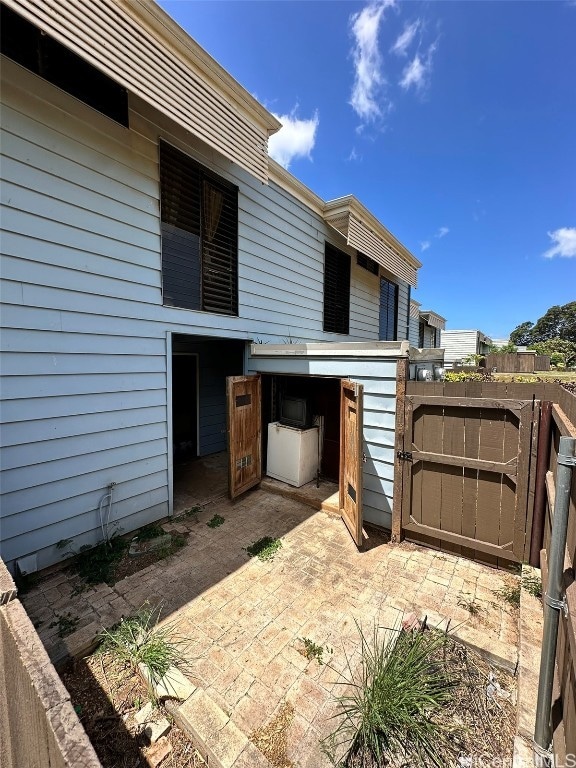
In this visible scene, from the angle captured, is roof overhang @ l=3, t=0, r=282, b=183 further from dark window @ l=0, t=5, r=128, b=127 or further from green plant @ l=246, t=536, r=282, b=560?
green plant @ l=246, t=536, r=282, b=560

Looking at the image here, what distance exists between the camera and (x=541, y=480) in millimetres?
2969

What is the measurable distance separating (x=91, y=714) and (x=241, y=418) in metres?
3.37

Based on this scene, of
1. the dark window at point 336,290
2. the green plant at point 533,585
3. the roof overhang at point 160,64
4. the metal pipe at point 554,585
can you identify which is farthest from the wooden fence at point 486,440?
the dark window at point 336,290

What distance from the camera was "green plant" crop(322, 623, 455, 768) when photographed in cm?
169

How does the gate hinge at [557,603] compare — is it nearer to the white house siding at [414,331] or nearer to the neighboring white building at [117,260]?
the neighboring white building at [117,260]

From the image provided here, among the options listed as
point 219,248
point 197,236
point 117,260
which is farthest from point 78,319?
point 219,248

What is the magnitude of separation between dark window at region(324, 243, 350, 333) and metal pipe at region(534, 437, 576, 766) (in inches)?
248

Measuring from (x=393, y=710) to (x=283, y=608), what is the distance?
1.14m

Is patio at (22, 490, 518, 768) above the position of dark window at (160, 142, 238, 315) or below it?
below

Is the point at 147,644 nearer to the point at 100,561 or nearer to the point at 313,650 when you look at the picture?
the point at 313,650

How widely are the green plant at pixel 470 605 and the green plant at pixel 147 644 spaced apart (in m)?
2.39

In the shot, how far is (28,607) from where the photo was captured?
8.86 ft

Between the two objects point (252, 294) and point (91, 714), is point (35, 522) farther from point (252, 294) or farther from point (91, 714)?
point (252, 294)

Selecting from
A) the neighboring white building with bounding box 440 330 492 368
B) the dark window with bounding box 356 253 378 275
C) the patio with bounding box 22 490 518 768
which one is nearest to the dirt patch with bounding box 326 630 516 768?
the patio with bounding box 22 490 518 768
